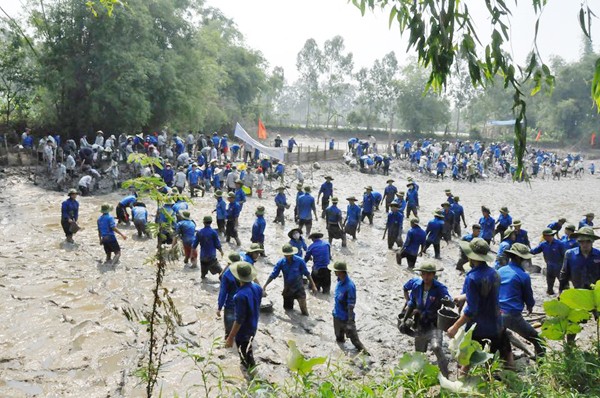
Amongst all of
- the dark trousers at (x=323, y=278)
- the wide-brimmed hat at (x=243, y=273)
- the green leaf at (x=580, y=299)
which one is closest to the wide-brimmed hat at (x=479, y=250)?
the green leaf at (x=580, y=299)

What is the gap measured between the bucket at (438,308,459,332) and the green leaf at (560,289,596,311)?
1.18 m

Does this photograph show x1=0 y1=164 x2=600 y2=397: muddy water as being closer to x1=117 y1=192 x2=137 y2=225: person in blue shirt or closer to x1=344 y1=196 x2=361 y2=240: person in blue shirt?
x1=117 y1=192 x2=137 y2=225: person in blue shirt

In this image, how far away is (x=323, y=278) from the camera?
29.4ft

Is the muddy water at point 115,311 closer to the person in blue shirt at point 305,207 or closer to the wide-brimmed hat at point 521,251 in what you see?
the person in blue shirt at point 305,207

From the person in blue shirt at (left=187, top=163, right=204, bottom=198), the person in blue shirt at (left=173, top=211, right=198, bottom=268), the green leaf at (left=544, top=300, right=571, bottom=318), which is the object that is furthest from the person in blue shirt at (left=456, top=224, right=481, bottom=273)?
the person in blue shirt at (left=187, top=163, right=204, bottom=198)

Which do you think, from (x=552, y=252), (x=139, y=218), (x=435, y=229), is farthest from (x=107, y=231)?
(x=552, y=252)

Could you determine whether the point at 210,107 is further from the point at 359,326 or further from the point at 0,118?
the point at 359,326

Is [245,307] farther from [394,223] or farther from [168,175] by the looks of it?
[168,175]

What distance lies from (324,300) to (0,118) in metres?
21.2

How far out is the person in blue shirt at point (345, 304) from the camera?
6.44 metres

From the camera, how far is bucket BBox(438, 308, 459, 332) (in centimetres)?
516

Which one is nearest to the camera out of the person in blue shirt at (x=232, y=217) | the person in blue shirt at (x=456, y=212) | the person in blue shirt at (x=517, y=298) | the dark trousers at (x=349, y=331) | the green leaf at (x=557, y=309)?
the green leaf at (x=557, y=309)

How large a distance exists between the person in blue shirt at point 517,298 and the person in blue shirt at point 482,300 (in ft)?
1.68

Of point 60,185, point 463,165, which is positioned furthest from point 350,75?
point 60,185
